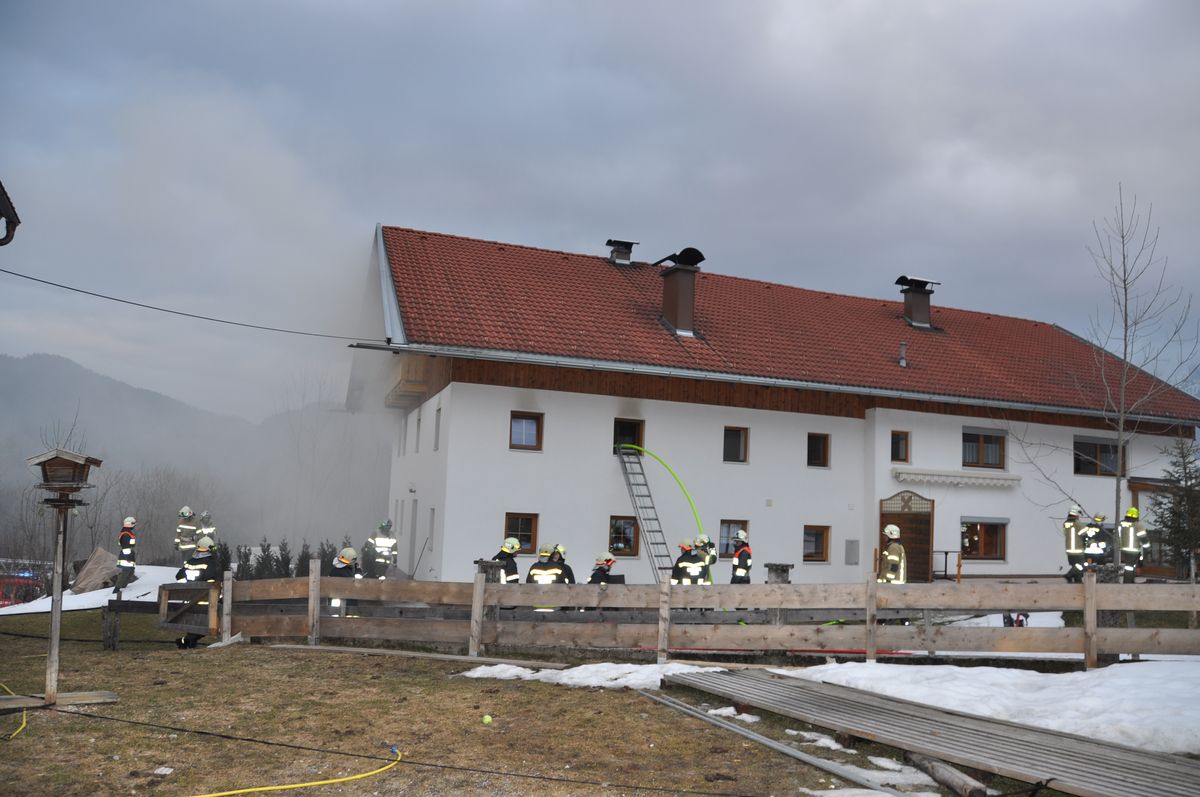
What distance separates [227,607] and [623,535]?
29.4 feet

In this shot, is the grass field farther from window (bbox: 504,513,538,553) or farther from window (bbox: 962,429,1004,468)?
window (bbox: 962,429,1004,468)

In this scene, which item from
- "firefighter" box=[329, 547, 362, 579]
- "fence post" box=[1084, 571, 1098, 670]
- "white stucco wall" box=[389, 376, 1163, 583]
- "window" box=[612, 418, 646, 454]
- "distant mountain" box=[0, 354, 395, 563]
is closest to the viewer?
"fence post" box=[1084, 571, 1098, 670]

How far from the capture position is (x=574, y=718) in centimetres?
→ 884

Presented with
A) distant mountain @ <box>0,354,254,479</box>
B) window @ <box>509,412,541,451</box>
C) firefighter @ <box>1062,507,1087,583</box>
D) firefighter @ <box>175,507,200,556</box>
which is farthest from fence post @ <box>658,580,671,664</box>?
distant mountain @ <box>0,354,254,479</box>

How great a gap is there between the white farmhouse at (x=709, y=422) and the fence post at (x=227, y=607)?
5.59 m

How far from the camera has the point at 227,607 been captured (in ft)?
43.4

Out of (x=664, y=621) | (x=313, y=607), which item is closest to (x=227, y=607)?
(x=313, y=607)

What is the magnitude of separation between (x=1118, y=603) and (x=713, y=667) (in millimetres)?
4649

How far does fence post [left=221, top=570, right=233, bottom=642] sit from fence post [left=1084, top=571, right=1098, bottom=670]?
432 inches

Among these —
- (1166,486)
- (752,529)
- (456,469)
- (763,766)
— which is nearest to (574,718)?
(763,766)

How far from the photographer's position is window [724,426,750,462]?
21.3 metres

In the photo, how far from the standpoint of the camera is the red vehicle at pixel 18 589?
1051 inches

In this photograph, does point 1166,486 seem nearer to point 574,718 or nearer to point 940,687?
point 940,687

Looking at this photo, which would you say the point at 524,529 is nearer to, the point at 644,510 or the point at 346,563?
the point at 644,510
